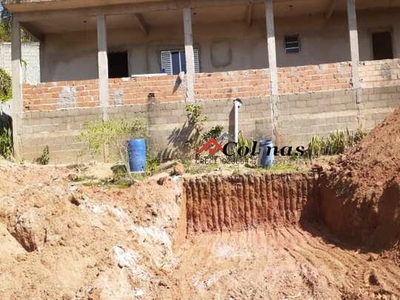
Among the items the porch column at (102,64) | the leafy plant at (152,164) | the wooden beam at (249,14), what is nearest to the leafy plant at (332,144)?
the leafy plant at (152,164)

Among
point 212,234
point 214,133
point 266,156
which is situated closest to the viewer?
point 212,234

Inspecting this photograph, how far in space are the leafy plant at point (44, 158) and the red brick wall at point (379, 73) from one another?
8.18 metres

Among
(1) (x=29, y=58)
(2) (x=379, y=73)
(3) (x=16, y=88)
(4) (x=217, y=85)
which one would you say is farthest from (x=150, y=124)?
(1) (x=29, y=58)

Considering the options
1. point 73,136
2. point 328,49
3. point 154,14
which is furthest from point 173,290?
Result: point 328,49

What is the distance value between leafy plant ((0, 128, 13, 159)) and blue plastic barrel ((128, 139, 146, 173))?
3.50 m

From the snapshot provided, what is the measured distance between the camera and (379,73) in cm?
1368

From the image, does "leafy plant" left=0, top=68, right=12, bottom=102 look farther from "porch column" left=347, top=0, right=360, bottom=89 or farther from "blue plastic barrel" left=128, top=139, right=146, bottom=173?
"porch column" left=347, top=0, right=360, bottom=89

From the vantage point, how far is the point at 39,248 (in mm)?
8016

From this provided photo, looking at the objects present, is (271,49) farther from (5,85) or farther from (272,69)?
(5,85)

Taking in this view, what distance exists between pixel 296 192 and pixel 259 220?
97 centimetres

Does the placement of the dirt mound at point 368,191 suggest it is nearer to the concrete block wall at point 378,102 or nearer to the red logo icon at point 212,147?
the concrete block wall at point 378,102

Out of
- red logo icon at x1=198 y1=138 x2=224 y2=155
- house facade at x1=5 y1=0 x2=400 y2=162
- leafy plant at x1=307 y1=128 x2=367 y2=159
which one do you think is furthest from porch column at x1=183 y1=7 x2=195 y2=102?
leafy plant at x1=307 y1=128 x2=367 y2=159

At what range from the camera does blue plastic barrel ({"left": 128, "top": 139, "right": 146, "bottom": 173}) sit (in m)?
12.0

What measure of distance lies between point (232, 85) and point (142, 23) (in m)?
3.36
